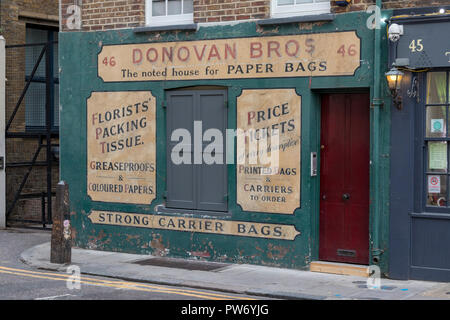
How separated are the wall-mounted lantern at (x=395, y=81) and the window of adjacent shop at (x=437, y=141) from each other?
0.37 m

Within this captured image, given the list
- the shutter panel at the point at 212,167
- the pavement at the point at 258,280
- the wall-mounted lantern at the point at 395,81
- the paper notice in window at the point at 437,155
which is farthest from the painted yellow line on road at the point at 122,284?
the wall-mounted lantern at the point at 395,81

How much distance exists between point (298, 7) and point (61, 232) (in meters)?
5.16

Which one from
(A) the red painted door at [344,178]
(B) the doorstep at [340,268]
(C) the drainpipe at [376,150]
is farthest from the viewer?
(A) the red painted door at [344,178]

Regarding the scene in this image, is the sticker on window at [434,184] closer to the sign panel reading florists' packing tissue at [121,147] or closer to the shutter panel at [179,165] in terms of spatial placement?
the shutter panel at [179,165]

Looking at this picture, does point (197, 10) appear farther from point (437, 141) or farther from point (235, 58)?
point (437, 141)

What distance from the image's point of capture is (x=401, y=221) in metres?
10.3

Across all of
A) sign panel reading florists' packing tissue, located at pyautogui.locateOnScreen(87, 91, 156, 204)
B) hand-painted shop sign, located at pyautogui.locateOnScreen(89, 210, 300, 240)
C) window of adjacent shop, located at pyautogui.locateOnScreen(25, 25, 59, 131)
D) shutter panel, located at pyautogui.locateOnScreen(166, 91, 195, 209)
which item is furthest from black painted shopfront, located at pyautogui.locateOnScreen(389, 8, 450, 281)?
window of adjacent shop, located at pyautogui.locateOnScreen(25, 25, 59, 131)

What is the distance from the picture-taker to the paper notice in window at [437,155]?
399 inches

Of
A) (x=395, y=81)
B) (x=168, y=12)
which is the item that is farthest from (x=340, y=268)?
(x=168, y=12)

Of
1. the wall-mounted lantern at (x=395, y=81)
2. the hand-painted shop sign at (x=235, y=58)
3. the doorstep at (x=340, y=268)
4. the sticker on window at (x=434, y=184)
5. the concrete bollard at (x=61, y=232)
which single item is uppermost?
the hand-painted shop sign at (x=235, y=58)

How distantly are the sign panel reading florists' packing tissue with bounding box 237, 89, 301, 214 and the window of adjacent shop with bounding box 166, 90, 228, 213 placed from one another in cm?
39

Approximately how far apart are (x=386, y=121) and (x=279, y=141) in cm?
175

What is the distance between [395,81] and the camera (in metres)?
10.0

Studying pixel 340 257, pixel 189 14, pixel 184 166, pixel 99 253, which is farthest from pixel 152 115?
pixel 340 257
